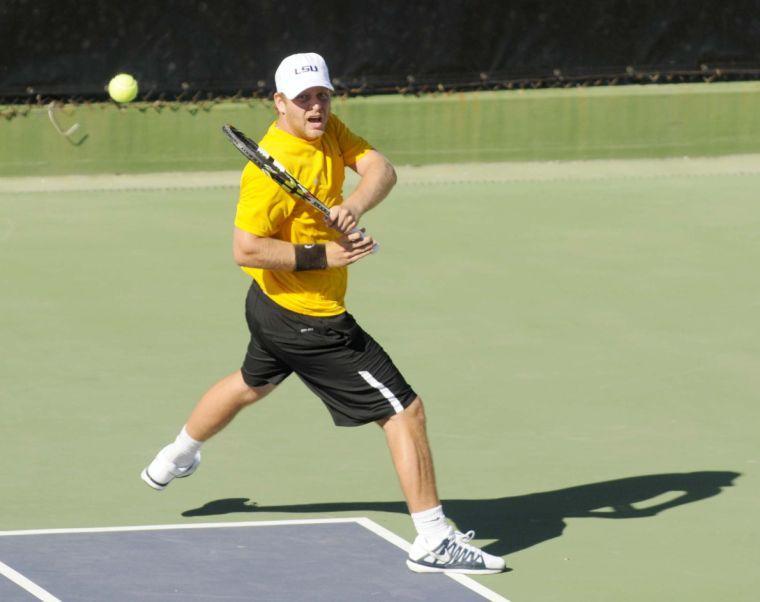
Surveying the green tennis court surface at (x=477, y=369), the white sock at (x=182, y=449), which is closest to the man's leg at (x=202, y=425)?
the white sock at (x=182, y=449)

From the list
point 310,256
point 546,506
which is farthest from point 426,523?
Result: point 310,256

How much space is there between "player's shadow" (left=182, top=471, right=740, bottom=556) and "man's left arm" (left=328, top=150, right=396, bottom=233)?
1.22m

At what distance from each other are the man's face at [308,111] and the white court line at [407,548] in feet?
4.72

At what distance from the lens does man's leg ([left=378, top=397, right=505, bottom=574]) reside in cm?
621

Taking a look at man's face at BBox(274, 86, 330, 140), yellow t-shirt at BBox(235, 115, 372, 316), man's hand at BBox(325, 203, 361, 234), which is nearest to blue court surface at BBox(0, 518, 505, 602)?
yellow t-shirt at BBox(235, 115, 372, 316)

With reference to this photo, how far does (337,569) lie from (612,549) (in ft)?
3.27

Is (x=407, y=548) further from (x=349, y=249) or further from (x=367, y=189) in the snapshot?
(x=367, y=189)

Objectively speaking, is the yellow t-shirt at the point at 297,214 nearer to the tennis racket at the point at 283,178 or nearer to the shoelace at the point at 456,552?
the tennis racket at the point at 283,178

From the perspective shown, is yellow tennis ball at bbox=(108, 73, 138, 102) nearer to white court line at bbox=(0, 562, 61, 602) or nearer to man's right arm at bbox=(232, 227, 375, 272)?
man's right arm at bbox=(232, 227, 375, 272)

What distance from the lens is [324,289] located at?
6449mm

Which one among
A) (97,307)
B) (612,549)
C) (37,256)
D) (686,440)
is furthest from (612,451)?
(37,256)

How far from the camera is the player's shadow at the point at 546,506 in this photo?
6750mm

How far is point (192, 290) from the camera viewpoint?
10.5m

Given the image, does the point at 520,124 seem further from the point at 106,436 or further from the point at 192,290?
the point at 106,436
